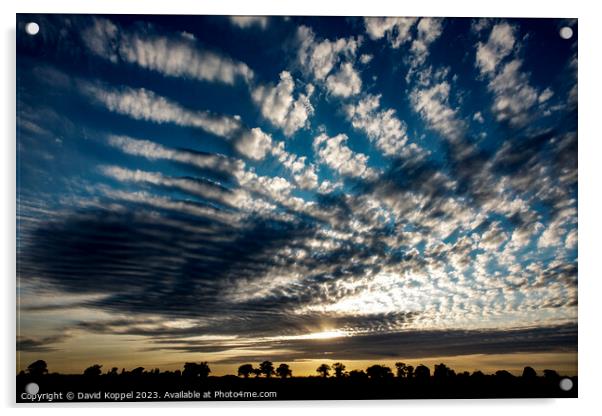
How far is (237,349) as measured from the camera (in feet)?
14.6

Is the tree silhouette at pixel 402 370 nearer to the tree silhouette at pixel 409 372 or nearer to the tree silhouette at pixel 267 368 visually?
the tree silhouette at pixel 409 372

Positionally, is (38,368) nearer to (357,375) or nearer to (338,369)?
(338,369)

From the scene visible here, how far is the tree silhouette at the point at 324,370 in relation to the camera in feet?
14.6

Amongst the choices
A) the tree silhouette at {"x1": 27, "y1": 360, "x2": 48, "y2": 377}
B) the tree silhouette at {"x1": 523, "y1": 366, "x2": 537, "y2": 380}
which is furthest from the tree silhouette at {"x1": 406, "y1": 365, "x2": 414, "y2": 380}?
the tree silhouette at {"x1": 27, "y1": 360, "x2": 48, "y2": 377}

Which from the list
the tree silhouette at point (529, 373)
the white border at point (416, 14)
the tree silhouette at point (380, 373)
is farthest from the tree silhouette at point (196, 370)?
the tree silhouette at point (529, 373)

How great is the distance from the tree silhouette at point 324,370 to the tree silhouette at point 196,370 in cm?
103

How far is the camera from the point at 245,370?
4406 millimetres

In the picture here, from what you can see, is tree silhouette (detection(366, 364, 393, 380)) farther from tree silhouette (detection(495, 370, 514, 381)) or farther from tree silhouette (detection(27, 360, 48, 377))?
tree silhouette (detection(27, 360, 48, 377))

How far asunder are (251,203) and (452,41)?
2.52m

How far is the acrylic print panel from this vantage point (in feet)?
14.3

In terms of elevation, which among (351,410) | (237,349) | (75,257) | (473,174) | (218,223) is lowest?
Answer: (351,410)

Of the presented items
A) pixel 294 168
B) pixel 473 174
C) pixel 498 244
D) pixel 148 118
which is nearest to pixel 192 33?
pixel 148 118
